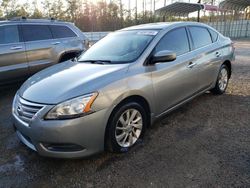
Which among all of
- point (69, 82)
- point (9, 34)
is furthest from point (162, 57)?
point (9, 34)

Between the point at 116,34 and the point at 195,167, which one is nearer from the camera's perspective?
the point at 195,167

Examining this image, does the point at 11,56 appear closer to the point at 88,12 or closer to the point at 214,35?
the point at 214,35

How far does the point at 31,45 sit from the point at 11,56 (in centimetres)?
59

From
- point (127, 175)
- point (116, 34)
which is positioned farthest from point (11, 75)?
point (127, 175)

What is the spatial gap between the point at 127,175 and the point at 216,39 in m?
3.63

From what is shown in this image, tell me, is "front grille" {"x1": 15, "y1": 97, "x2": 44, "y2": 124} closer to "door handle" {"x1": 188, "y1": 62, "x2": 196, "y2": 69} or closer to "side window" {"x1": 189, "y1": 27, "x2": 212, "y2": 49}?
"door handle" {"x1": 188, "y1": 62, "x2": 196, "y2": 69}

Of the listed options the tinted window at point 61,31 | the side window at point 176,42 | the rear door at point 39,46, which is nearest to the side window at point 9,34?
the rear door at point 39,46

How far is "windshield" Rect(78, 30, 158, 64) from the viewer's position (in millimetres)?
3807

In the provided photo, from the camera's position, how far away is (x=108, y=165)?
128 inches

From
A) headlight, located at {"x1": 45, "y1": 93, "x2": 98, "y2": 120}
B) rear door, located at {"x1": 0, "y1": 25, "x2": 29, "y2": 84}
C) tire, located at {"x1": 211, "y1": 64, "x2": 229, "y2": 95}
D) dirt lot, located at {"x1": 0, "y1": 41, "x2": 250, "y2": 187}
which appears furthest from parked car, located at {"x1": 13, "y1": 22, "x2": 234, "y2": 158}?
rear door, located at {"x1": 0, "y1": 25, "x2": 29, "y2": 84}

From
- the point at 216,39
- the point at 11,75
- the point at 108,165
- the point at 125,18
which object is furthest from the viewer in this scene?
the point at 125,18

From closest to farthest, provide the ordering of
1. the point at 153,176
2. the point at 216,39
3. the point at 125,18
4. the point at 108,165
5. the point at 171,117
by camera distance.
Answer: the point at 153,176 < the point at 108,165 < the point at 171,117 < the point at 216,39 < the point at 125,18

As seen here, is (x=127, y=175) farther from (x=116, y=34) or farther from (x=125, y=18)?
(x=125, y=18)

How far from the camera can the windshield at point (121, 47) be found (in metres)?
3.81
